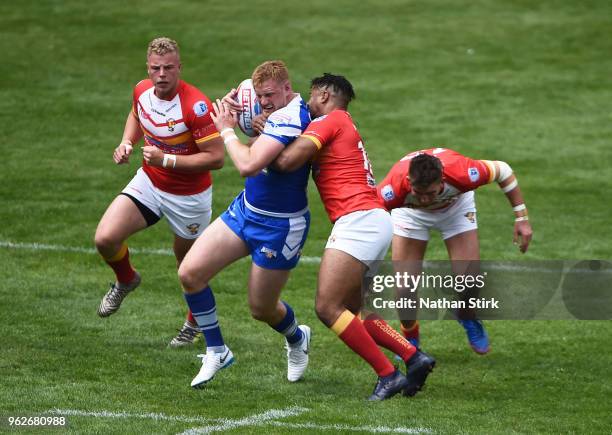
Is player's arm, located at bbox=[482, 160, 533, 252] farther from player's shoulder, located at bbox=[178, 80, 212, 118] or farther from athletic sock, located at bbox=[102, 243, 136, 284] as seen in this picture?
athletic sock, located at bbox=[102, 243, 136, 284]

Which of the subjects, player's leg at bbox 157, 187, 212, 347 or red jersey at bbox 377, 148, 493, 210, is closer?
red jersey at bbox 377, 148, 493, 210

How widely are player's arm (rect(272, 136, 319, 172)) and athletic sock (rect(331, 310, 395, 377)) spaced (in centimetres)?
117

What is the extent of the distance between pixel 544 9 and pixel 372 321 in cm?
1964

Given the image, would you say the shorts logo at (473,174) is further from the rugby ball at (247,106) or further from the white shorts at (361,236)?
the rugby ball at (247,106)

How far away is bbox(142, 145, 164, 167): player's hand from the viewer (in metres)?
9.18

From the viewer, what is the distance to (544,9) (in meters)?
27.1

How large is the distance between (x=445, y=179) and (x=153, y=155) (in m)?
2.38

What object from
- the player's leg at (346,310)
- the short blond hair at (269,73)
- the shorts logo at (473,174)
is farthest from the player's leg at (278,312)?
the shorts logo at (473,174)

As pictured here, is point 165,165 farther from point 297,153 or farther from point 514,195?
point 514,195

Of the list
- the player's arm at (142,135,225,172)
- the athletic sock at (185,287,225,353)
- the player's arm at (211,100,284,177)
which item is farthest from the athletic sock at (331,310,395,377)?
the player's arm at (142,135,225,172)

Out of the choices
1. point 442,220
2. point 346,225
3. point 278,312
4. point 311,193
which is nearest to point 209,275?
point 278,312

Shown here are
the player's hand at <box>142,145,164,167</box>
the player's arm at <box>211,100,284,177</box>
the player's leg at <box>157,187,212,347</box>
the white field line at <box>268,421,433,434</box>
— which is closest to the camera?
the white field line at <box>268,421,433,434</box>

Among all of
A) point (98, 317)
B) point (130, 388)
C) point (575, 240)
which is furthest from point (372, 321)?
point (575, 240)

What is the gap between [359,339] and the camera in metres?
8.60
